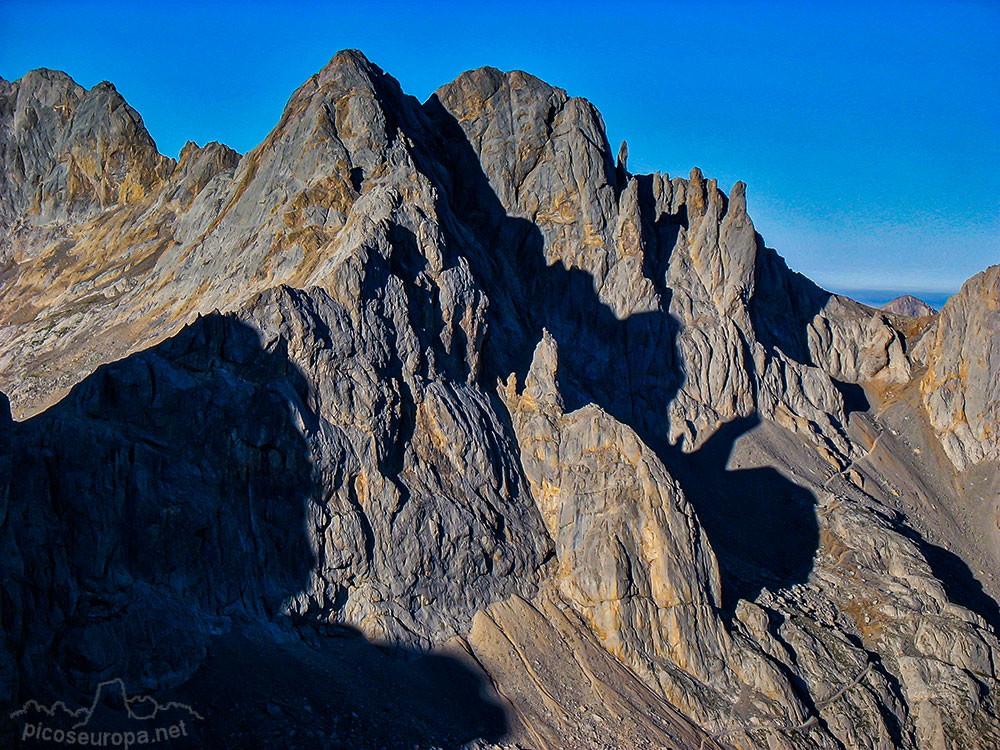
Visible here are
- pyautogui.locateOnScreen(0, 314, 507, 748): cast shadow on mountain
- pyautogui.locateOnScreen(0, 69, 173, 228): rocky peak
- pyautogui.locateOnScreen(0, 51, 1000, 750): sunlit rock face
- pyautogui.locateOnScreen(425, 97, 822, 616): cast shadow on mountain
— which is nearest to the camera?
pyautogui.locateOnScreen(0, 314, 507, 748): cast shadow on mountain

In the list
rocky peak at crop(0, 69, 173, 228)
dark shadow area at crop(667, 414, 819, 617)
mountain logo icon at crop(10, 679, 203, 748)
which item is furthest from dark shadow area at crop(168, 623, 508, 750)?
rocky peak at crop(0, 69, 173, 228)

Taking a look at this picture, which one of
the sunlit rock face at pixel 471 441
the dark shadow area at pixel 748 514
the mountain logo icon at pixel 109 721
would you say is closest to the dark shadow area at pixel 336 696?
the sunlit rock face at pixel 471 441

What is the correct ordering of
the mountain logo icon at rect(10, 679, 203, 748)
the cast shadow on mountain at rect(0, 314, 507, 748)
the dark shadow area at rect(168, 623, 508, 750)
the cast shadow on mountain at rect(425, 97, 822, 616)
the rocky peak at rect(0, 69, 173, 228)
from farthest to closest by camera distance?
the rocky peak at rect(0, 69, 173, 228), the cast shadow on mountain at rect(425, 97, 822, 616), the dark shadow area at rect(168, 623, 508, 750), the cast shadow on mountain at rect(0, 314, 507, 748), the mountain logo icon at rect(10, 679, 203, 748)

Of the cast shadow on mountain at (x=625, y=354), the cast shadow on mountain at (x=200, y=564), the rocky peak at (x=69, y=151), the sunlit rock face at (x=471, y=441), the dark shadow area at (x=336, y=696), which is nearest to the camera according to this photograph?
the cast shadow on mountain at (x=200, y=564)

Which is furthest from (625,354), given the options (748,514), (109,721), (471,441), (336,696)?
(109,721)

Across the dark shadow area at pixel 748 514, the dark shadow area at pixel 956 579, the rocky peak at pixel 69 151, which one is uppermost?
the rocky peak at pixel 69 151

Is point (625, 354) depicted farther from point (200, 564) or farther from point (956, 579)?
point (200, 564)

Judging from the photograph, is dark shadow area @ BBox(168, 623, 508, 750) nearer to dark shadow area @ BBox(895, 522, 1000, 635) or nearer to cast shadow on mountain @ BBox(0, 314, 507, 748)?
cast shadow on mountain @ BBox(0, 314, 507, 748)

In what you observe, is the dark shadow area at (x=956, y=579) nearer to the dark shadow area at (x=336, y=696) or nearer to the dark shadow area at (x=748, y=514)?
the dark shadow area at (x=748, y=514)
